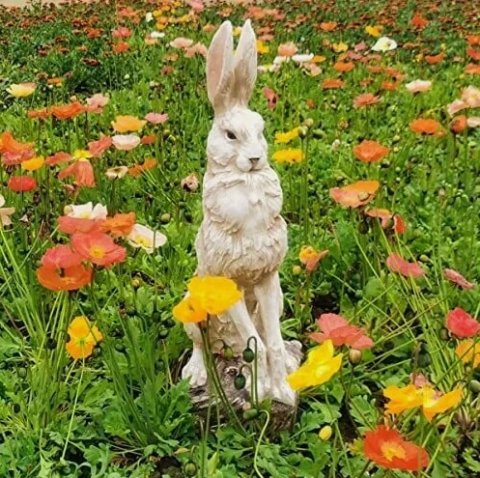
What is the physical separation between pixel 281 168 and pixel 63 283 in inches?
67.3

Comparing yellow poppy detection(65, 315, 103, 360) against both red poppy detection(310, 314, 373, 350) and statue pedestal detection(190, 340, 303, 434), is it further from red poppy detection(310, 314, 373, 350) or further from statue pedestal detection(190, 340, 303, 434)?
red poppy detection(310, 314, 373, 350)

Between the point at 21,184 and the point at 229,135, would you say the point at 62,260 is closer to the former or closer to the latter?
the point at 229,135

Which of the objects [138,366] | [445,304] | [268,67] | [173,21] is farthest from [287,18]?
[138,366]

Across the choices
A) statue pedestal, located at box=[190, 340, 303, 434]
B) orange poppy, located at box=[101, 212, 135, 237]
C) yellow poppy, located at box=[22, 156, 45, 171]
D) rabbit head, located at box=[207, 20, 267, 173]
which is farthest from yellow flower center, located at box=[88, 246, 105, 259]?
yellow poppy, located at box=[22, 156, 45, 171]

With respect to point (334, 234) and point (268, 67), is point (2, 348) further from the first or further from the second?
point (268, 67)

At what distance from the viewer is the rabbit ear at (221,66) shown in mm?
1540

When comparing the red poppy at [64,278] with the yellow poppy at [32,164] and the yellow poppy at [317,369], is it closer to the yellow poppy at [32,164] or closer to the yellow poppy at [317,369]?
the yellow poppy at [317,369]

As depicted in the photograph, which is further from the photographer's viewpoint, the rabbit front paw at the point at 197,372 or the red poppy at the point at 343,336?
the rabbit front paw at the point at 197,372

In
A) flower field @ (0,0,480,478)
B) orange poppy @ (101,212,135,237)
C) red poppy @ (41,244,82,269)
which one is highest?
red poppy @ (41,244,82,269)

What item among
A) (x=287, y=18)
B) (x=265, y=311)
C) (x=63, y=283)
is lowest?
(x=287, y=18)

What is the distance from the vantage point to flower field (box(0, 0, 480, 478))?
1.52 metres

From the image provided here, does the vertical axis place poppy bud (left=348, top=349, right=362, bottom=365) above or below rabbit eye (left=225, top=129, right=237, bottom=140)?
below

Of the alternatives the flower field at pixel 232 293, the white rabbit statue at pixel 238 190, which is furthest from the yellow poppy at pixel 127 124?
the white rabbit statue at pixel 238 190

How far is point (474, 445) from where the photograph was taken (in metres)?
1.71
